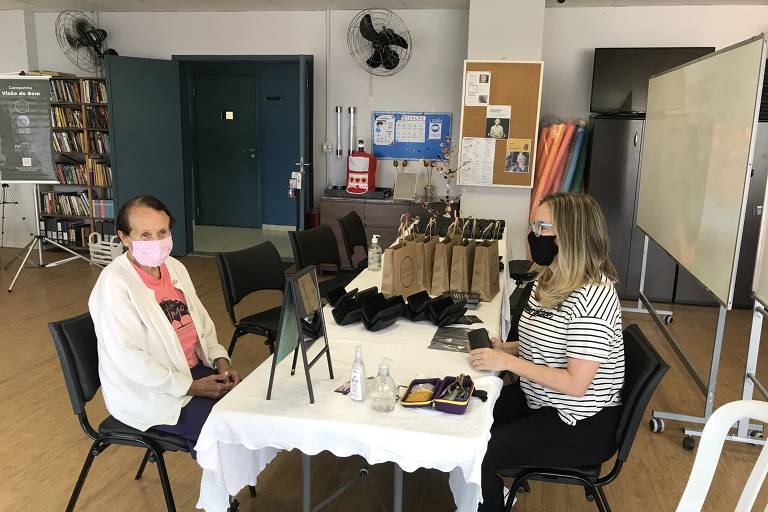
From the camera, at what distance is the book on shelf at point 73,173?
6.96 meters

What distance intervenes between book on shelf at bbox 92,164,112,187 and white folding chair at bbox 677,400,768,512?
6.70 metres

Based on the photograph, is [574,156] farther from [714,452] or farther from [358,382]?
[714,452]

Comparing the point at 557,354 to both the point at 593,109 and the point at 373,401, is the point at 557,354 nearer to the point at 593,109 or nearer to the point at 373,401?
the point at 373,401

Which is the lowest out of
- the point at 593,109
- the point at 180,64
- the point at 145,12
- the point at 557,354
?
the point at 557,354

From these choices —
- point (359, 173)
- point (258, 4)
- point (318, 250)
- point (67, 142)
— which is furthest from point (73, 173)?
point (318, 250)

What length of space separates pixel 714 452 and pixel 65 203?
7.16 metres

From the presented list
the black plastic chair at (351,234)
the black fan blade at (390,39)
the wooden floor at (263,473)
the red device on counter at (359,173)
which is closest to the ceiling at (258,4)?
the black fan blade at (390,39)

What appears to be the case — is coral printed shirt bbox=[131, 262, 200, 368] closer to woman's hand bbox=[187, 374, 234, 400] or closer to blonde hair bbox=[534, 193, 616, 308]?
woman's hand bbox=[187, 374, 234, 400]

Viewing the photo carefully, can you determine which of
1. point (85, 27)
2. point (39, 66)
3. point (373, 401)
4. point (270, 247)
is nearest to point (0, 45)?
point (39, 66)

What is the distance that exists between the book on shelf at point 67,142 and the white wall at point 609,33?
505 cm

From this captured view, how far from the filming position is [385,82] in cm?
648

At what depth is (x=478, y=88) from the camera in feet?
17.7

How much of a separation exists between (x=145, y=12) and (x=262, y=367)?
20.0 feet

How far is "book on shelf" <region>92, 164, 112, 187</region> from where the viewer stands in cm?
682
